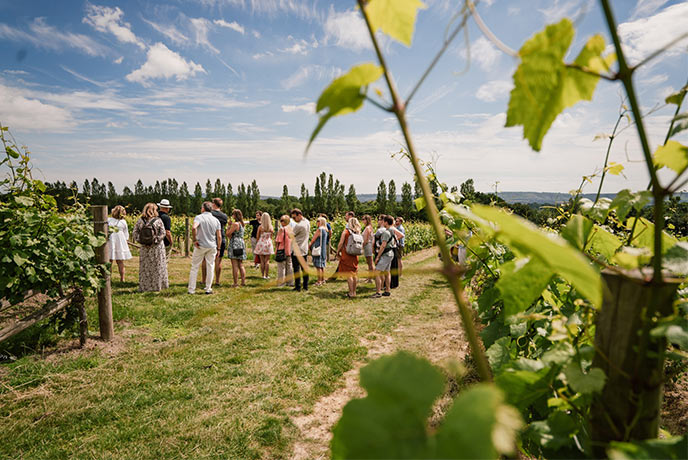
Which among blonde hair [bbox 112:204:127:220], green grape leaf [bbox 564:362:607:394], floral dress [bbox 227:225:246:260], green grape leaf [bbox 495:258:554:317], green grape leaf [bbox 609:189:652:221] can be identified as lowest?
floral dress [bbox 227:225:246:260]

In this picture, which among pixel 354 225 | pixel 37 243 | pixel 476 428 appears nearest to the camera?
pixel 476 428

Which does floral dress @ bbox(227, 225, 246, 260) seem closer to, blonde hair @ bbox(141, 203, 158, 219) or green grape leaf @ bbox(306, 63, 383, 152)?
blonde hair @ bbox(141, 203, 158, 219)

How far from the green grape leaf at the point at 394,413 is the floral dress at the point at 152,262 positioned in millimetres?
9354

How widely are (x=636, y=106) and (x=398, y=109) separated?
0.91 ft

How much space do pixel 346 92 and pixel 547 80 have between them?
0.27m

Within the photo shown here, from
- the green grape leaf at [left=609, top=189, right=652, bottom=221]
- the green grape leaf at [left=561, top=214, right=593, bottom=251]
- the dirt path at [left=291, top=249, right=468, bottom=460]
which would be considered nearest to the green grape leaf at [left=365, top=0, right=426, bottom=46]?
the green grape leaf at [left=561, top=214, right=593, bottom=251]

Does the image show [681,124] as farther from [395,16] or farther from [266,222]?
[266,222]

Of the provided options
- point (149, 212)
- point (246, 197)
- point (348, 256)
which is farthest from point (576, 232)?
point (246, 197)

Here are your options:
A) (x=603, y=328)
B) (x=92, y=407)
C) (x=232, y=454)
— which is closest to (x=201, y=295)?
(x=92, y=407)

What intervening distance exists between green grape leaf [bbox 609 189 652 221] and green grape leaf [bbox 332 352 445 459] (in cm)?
72

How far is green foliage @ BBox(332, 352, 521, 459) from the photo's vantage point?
0.93 feet

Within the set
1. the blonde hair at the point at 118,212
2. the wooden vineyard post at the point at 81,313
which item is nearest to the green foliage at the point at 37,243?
the wooden vineyard post at the point at 81,313

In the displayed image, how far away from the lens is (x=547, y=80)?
0.46m

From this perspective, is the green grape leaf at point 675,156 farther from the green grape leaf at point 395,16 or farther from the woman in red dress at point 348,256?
the woman in red dress at point 348,256
